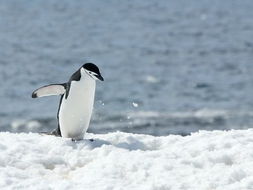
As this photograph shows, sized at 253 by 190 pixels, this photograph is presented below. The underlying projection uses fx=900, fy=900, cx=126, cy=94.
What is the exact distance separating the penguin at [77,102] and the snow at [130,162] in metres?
0.54

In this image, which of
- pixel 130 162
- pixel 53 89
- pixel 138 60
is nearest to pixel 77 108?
pixel 53 89

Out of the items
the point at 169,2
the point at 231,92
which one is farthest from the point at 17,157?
the point at 169,2

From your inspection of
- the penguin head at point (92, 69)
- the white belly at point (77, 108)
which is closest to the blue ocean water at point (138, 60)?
the white belly at point (77, 108)

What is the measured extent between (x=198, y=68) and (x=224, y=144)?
57.4 m

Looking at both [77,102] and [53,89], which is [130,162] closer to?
[77,102]

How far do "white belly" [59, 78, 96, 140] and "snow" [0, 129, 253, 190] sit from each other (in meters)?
0.53

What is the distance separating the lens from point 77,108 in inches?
394

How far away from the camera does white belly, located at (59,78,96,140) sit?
9898mm

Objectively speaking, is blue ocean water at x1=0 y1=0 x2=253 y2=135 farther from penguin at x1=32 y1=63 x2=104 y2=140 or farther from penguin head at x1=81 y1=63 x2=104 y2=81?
penguin head at x1=81 y1=63 x2=104 y2=81

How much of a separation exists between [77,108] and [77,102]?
8 cm

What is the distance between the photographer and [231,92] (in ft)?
164

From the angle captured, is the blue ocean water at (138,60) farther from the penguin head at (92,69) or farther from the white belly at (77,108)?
the penguin head at (92,69)

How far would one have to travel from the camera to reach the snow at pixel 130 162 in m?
7.88

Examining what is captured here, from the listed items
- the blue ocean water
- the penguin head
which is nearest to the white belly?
the penguin head
